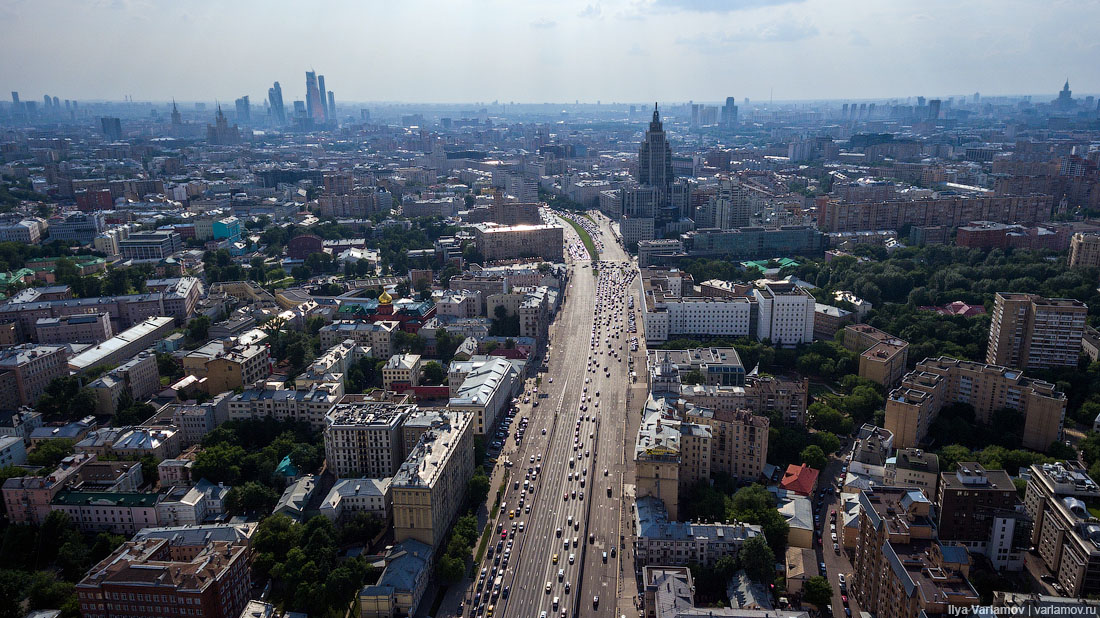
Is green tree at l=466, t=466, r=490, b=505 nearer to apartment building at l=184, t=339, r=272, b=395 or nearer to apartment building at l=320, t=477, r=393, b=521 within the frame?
apartment building at l=320, t=477, r=393, b=521

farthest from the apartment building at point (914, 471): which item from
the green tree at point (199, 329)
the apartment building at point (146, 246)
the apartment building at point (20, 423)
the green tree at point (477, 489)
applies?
the apartment building at point (146, 246)

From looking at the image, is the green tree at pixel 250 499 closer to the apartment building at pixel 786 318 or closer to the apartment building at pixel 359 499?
the apartment building at pixel 359 499

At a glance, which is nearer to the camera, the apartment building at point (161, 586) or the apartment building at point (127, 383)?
the apartment building at point (161, 586)

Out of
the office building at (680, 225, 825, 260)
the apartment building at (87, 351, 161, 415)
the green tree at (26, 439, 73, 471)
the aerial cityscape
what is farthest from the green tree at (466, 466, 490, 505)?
the office building at (680, 225, 825, 260)

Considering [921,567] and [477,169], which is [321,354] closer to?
[921,567]

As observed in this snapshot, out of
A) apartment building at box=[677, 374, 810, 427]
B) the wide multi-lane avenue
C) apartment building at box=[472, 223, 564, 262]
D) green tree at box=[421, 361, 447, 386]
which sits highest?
apartment building at box=[472, 223, 564, 262]

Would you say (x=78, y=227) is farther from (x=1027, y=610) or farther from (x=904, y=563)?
(x=1027, y=610)
